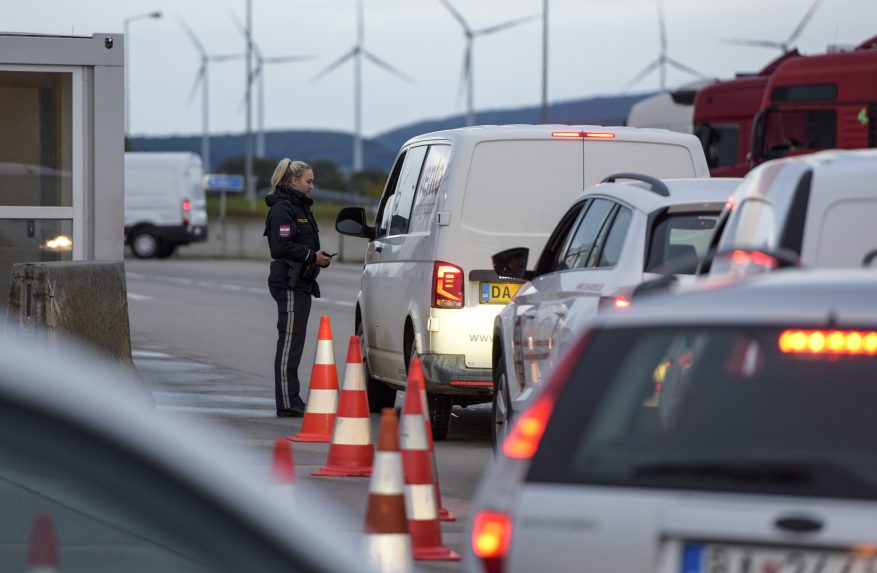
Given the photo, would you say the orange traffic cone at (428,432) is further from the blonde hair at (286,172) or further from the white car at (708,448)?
the blonde hair at (286,172)

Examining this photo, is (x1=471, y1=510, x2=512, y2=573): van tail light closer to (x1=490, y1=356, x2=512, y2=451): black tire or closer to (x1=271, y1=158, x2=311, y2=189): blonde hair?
(x1=490, y1=356, x2=512, y2=451): black tire

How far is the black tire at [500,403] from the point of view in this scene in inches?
360

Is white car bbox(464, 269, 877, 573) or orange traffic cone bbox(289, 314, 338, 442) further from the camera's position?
orange traffic cone bbox(289, 314, 338, 442)

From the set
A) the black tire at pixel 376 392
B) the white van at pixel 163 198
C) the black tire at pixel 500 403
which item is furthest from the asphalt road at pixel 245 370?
the white van at pixel 163 198

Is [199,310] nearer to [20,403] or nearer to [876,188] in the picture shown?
[876,188]

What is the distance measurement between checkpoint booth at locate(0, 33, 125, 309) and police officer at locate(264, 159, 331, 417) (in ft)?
4.43

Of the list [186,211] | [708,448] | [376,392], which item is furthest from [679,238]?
[186,211]

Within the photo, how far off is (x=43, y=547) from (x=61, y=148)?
11601 mm

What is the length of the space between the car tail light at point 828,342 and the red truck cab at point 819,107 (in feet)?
61.6

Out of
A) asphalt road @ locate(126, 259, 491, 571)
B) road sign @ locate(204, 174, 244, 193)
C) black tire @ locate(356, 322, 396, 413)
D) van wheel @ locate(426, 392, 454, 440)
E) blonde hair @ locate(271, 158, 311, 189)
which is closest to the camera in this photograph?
asphalt road @ locate(126, 259, 491, 571)

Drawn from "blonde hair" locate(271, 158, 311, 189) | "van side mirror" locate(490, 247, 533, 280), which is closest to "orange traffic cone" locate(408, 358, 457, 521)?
"van side mirror" locate(490, 247, 533, 280)

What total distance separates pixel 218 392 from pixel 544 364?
6.89 meters

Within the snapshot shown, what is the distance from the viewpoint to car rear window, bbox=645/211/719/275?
306 inches

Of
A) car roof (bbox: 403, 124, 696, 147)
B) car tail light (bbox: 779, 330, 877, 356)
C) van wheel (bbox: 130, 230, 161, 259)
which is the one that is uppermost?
car roof (bbox: 403, 124, 696, 147)
